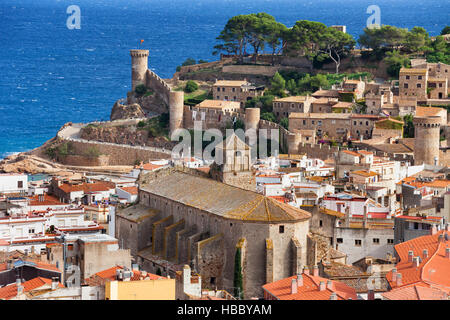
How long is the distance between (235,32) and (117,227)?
115 feet

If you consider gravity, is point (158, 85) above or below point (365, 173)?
above

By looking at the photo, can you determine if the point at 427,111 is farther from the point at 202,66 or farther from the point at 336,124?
the point at 202,66

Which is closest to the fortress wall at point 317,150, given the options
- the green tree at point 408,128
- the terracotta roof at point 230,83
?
the green tree at point 408,128

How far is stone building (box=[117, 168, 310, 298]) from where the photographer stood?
29578mm

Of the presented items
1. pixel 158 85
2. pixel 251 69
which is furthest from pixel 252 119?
pixel 251 69

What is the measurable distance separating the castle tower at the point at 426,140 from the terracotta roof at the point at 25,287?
27353 mm

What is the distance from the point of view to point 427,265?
942 inches

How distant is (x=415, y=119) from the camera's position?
4941cm

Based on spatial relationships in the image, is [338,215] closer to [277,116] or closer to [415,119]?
[415,119]

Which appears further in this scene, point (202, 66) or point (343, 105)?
point (202, 66)

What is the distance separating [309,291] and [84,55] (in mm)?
129851

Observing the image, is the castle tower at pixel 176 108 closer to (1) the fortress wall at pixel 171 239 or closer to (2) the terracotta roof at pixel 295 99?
(2) the terracotta roof at pixel 295 99

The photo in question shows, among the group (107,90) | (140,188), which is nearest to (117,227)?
(140,188)

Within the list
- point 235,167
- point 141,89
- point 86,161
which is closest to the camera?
point 235,167
